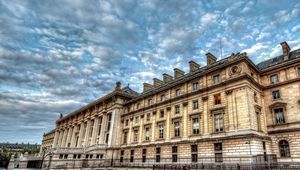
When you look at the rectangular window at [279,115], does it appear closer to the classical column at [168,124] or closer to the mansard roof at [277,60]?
the mansard roof at [277,60]

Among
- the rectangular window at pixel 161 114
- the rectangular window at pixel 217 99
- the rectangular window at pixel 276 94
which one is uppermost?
the rectangular window at pixel 276 94

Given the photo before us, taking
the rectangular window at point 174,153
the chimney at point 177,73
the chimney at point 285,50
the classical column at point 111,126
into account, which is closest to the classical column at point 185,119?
the rectangular window at point 174,153

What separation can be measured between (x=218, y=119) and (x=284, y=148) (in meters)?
8.87

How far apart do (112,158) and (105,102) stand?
49.4ft

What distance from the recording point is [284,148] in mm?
28734

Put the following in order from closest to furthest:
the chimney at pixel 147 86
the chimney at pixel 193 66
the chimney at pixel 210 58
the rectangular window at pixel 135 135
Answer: the chimney at pixel 210 58
the chimney at pixel 193 66
the rectangular window at pixel 135 135
the chimney at pixel 147 86

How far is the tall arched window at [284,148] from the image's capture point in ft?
92.5

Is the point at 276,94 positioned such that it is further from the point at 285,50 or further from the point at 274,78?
the point at 285,50

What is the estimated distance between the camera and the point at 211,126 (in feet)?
103

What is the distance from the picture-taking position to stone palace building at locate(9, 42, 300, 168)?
1103 inches

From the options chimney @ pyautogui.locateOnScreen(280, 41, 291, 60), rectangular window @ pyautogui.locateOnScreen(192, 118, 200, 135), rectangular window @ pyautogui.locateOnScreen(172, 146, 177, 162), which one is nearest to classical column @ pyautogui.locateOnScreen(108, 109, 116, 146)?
rectangular window @ pyautogui.locateOnScreen(172, 146, 177, 162)

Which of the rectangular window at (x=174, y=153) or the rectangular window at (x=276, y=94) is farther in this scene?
the rectangular window at (x=174, y=153)

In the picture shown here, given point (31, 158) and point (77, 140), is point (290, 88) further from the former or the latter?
point (77, 140)

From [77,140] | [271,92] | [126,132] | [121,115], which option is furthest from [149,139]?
[77,140]
